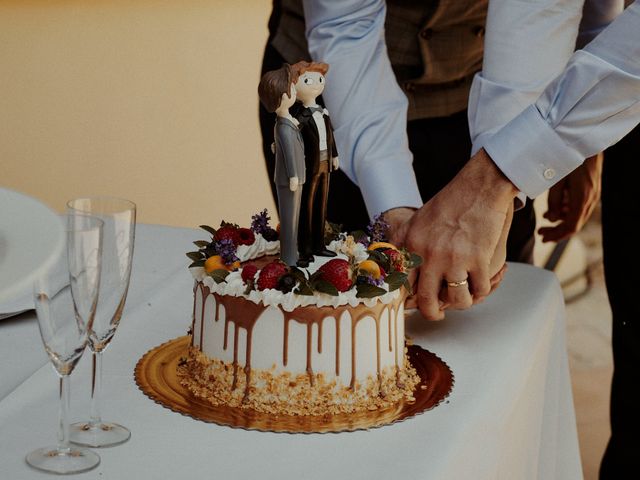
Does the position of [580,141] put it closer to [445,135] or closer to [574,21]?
[574,21]

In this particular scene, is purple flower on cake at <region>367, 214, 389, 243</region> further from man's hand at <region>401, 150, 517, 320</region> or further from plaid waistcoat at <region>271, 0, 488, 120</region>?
plaid waistcoat at <region>271, 0, 488, 120</region>

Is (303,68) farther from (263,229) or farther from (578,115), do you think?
(578,115)

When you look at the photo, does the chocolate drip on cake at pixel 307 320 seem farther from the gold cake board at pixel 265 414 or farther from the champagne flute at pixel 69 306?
the champagne flute at pixel 69 306

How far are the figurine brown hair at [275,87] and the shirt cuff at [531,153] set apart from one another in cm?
38

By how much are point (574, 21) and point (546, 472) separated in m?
0.69

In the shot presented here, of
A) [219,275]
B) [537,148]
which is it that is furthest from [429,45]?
[219,275]

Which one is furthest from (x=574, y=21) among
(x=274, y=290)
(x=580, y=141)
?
(x=274, y=290)

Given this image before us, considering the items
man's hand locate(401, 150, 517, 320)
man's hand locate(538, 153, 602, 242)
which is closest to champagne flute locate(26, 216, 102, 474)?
man's hand locate(401, 150, 517, 320)

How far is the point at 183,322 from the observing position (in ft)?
4.60

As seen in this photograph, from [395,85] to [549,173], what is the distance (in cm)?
43

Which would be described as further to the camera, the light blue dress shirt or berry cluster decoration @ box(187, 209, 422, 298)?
the light blue dress shirt

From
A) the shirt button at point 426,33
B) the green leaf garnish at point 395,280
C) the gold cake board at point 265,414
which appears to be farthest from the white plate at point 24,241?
the shirt button at point 426,33

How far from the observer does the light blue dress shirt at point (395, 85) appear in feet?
4.99

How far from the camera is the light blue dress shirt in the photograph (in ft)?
4.99
